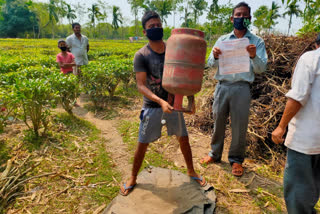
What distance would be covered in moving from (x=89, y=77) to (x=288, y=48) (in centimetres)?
528

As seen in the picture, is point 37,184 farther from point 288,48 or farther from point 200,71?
point 288,48

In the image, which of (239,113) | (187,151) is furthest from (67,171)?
(239,113)

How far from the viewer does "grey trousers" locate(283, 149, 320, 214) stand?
1949 millimetres

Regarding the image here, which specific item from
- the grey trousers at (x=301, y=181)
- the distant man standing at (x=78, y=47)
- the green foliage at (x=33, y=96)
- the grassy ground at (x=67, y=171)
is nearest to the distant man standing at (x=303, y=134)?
the grey trousers at (x=301, y=181)

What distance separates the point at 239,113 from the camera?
3031 mm

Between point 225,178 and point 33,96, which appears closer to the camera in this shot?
point 225,178

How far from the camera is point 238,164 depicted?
10.8 ft

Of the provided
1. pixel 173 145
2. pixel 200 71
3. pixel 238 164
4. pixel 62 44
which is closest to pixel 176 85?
pixel 200 71

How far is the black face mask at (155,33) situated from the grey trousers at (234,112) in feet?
4.13

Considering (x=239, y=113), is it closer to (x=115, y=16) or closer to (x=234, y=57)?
(x=234, y=57)

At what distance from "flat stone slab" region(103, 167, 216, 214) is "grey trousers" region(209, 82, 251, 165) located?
2.52 feet

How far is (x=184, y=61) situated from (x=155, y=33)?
24.3 inches

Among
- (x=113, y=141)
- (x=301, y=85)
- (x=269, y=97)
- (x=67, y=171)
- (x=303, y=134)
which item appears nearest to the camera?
(x=301, y=85)

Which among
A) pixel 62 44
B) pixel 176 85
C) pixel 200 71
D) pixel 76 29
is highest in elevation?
pixel 76 29
